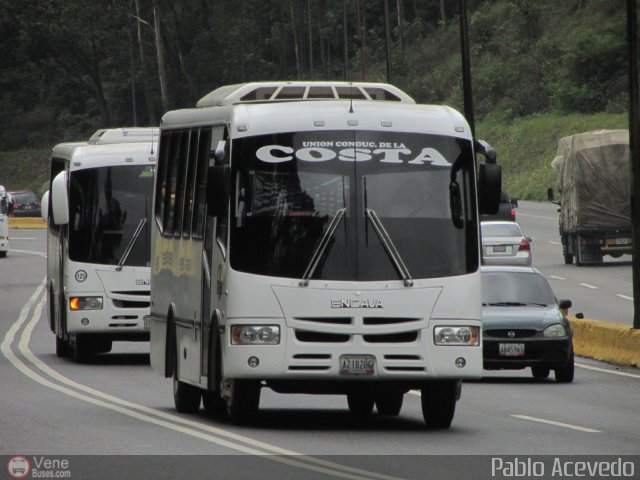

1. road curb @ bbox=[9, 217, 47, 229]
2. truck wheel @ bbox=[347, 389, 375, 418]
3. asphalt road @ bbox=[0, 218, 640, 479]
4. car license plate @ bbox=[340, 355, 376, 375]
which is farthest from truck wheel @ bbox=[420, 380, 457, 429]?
road curb @ bbox=[9, 217, 47, 229]

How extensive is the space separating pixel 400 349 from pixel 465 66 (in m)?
27.0

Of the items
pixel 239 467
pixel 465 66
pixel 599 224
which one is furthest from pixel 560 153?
pixel 239 467

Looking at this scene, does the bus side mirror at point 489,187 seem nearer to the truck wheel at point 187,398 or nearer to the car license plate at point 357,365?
the car license plate at point 357,365

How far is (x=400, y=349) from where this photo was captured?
14148 mm

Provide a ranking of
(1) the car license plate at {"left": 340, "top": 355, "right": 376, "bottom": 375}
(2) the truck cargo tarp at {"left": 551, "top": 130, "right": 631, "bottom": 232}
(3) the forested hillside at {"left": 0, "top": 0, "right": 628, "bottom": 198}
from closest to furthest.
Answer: (1) the car license plate at {"left": 340, "top": 355, "right": 376, "bottom": 375} → (2) the truck cargo tarp at {"left": 551, "top": 130, "right": 631, "bottom": 232} → (3) the forested hillside at {"left": 0, "top": 0, "right": 628, "bottom": 198}

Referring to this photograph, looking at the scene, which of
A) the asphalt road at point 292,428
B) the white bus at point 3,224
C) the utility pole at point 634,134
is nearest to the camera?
the asphalt road at point 292,428

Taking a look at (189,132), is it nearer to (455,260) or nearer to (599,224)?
(455,260)

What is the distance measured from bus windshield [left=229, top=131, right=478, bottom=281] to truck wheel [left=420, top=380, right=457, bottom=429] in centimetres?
100

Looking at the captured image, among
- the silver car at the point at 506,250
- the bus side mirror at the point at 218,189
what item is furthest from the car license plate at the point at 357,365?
the silver car at the point at 506,250

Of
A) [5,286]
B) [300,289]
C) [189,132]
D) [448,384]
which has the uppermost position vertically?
[189,132]

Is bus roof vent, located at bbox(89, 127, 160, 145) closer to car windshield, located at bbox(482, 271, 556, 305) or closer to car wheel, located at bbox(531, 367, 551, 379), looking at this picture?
car windshield, located at bbox(482, 271, 556, 305)

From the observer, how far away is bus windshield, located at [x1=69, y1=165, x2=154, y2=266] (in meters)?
23.4

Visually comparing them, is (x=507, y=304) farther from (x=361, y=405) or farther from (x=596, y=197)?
(x=596, y=197)

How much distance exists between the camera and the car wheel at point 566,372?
21734 mm
